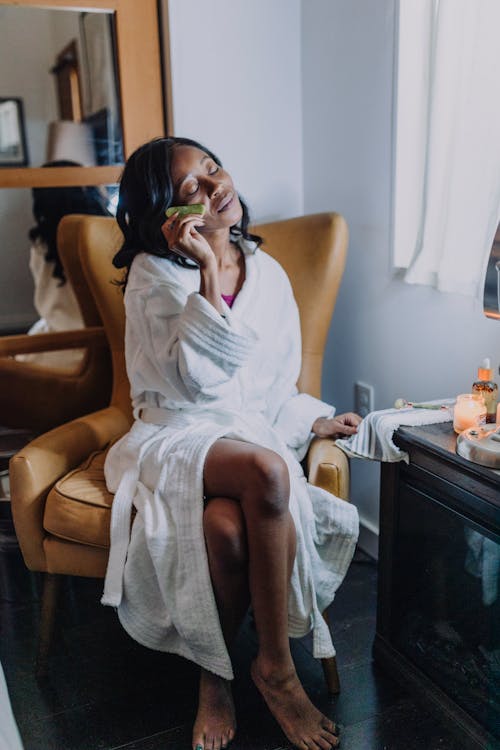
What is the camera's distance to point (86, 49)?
2.02 metres

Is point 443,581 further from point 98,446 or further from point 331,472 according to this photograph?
point 98,446

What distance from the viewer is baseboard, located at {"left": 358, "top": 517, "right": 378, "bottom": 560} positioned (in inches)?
82.0

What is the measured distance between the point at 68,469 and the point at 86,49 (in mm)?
1170

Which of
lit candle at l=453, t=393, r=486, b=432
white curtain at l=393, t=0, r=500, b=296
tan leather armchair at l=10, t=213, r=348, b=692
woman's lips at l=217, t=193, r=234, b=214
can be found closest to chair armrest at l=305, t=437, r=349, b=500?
tan leather armchair at l=10, t=213, r=348, b=692

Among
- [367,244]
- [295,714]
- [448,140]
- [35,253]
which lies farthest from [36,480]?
[448,140]

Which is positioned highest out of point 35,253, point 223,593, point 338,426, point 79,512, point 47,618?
point 35,253

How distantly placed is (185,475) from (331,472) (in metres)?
0.30

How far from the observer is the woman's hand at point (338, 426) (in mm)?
1639

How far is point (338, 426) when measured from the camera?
5.42ft

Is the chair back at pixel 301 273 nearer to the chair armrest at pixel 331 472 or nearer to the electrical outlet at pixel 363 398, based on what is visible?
the electrical outlet at pixel 363 398

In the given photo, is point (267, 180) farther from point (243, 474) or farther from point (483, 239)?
point (243, 474)

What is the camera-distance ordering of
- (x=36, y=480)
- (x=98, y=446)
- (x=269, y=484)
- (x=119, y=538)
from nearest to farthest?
(x=269, y=484) → (x=119, y=538) → (x=36, y=480) → (x=98, y=446)

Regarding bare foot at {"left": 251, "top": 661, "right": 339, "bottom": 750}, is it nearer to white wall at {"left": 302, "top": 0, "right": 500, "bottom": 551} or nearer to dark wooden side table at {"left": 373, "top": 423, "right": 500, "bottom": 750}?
dark wooden side table at {"left": 373, "top": 423, "right": 500, "bottom": 750}

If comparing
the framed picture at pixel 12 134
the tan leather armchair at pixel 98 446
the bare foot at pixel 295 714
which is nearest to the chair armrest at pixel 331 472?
the tan leather armchair at pixel 98 446
